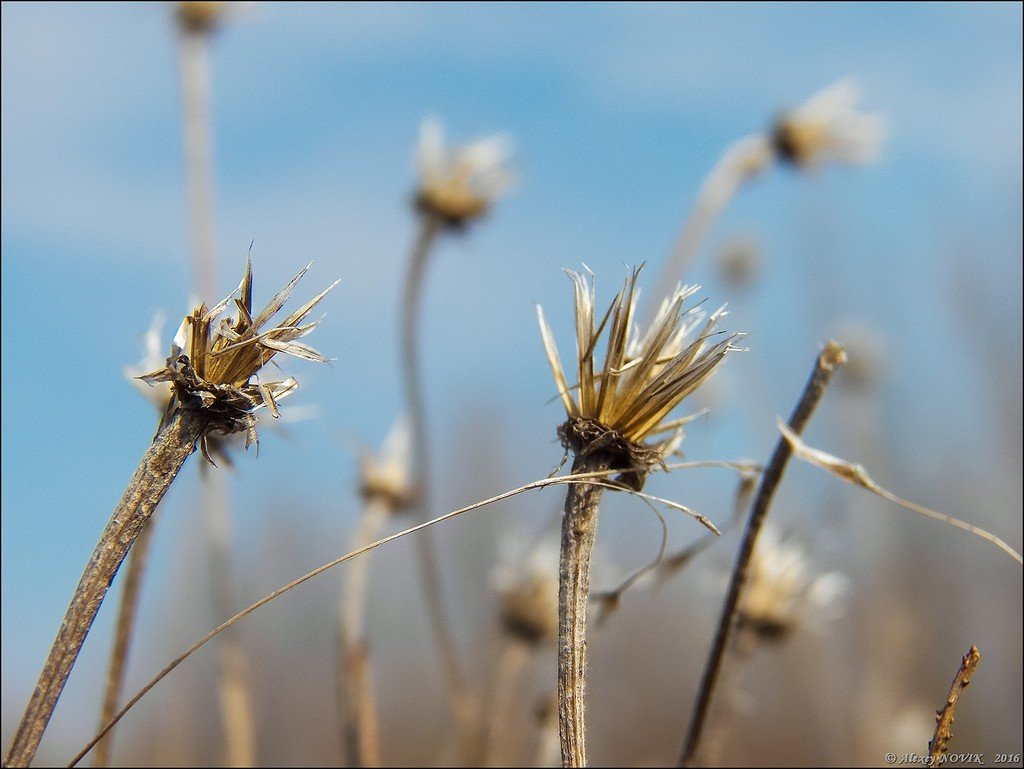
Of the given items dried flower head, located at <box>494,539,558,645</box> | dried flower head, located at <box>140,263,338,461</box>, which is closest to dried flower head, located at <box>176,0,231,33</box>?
dried flower head, located at <box>494,539,558,645</box>

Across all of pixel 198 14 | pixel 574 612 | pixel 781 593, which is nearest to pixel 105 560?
pixel 574 612

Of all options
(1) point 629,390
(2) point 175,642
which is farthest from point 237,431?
(2) point 175,642

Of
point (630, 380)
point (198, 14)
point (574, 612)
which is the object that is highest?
point (198, 14)

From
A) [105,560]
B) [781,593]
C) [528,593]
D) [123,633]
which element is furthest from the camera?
[528,593]

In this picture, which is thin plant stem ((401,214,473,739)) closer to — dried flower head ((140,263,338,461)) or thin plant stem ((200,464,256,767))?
thin plant stem ((200,464,256,767))

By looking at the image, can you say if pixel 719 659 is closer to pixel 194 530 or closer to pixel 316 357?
pixel 316 357

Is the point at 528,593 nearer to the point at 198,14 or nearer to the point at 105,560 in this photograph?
the point at 105,560

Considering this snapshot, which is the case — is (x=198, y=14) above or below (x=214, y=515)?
above
